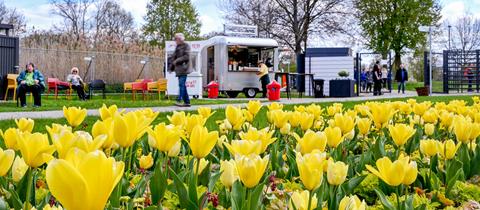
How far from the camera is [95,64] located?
25281mm

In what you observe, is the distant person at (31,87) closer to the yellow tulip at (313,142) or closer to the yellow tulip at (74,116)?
the yellow tulip at (74,116)

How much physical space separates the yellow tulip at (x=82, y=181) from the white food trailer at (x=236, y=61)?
19164 mm

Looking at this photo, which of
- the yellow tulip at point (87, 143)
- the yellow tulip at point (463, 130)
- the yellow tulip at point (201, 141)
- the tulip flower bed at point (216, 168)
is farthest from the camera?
the yellow tulip at point (463, 130)

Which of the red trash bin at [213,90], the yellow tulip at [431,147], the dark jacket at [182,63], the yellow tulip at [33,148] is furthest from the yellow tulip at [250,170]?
the red trash bin at [213,90]

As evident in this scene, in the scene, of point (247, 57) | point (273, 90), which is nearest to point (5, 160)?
point (273, 90)

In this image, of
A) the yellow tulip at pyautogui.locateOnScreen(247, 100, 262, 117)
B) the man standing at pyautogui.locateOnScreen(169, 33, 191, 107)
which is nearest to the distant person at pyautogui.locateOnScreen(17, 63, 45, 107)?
the man standing at pyautogui.locateOnScreen(169, 33, 191, 107)

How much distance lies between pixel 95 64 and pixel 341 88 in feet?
38.3

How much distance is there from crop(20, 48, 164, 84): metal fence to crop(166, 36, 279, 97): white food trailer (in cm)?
395

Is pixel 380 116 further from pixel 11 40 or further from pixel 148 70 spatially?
pixel 148 70

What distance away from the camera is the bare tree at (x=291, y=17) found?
33656 mm

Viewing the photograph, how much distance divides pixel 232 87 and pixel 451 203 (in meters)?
18.5

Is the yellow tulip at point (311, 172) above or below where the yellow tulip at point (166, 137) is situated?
below

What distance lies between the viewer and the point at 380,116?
9.10 feet

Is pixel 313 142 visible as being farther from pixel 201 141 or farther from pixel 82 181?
pixel 82 181
